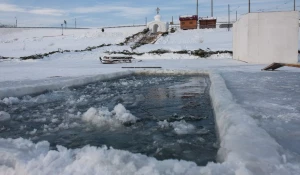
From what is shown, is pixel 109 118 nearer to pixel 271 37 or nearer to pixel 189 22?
pixel 271 37

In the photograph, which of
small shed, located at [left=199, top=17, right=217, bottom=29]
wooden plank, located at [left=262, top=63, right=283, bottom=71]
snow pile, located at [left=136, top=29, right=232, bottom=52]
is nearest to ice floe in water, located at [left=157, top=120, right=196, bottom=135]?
wooden plank, located at [left=262, top=63, right=283, bottom=71]

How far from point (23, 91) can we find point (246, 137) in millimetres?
6311

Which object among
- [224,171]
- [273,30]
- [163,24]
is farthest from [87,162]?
[163,24]

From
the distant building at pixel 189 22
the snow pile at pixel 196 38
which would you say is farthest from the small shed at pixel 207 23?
the snow pile at pixel 196 38

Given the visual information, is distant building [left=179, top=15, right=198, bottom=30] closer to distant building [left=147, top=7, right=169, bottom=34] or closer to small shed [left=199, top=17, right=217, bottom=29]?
small shed [left=199, top=17, right=217, bottom=29]

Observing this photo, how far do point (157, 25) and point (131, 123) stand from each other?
128 feet

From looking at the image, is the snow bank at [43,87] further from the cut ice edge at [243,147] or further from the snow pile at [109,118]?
the cut ice edge at [243,147]

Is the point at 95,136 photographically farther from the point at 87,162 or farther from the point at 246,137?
the point at 246,137

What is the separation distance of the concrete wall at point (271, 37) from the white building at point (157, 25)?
84.9 feet

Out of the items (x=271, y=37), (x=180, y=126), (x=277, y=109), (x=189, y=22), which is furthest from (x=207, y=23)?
(x=180, y=126)

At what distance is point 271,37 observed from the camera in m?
15.4

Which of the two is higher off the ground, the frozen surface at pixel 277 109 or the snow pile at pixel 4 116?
the frozen surface at pixel 277 109

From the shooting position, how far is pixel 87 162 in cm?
271

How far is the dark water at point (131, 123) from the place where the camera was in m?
3.94
